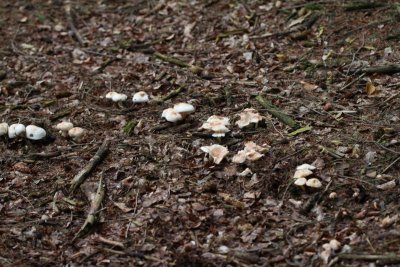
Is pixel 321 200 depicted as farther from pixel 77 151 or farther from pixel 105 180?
pixel 77 151

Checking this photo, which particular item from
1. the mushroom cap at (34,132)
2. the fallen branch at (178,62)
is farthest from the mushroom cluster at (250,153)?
the mushroom cap at (34,132)

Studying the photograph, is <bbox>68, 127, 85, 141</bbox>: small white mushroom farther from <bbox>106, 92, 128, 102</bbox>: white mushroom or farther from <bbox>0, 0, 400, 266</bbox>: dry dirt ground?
<bbox>106, 92, 128, 102</bbox>: white mushroom

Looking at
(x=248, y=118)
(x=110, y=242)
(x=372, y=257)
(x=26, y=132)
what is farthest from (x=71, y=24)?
(x=372, y=257)

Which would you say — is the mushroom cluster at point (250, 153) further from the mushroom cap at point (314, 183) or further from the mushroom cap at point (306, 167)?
the mushroom cap at point (314, 183)

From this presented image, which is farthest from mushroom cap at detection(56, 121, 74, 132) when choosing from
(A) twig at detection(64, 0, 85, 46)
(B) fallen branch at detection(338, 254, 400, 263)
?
(B) fallen branch at detection(338, 254, 400, 263)

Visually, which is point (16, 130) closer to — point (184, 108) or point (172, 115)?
point (172, 115)

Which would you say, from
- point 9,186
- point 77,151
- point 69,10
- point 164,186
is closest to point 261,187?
point 164,186
